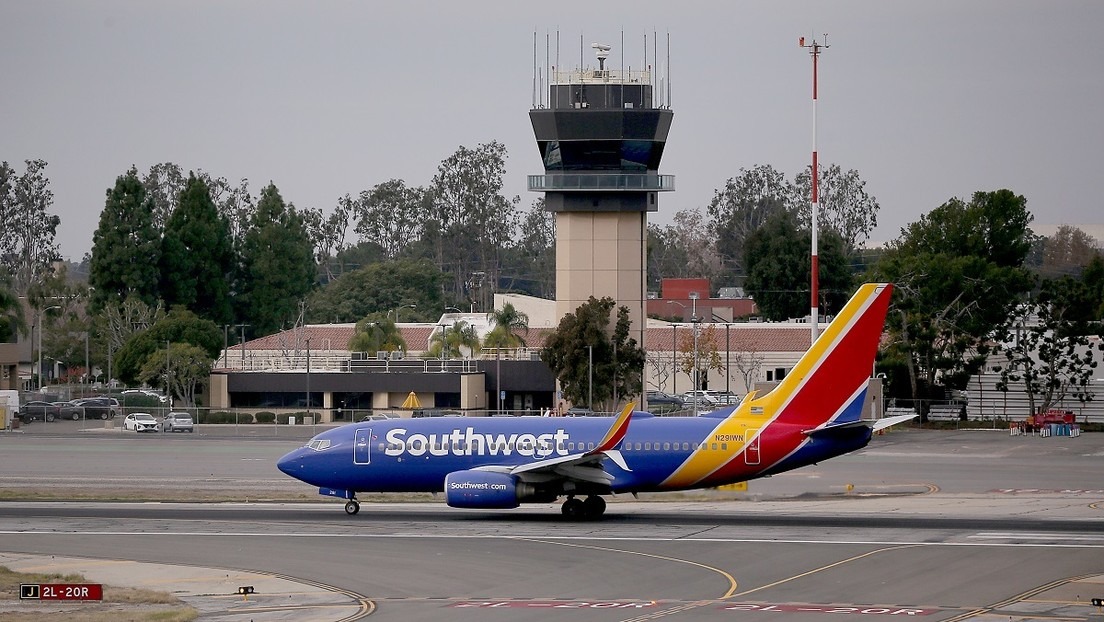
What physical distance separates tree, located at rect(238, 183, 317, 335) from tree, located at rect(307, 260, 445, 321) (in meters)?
16.3

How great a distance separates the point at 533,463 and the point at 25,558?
1327 cm

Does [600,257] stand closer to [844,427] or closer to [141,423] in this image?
[141,423]

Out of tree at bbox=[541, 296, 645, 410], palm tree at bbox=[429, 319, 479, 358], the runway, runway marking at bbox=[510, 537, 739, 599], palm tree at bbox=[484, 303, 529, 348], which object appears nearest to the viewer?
the runway

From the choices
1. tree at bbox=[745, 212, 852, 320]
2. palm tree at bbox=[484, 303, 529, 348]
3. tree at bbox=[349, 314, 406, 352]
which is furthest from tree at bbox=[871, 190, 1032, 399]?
tree at bbox=[745, 212, 852, 320]

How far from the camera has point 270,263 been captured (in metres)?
137

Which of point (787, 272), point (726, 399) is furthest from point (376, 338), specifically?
point (787, 272)

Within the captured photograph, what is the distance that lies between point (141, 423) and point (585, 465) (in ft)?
163

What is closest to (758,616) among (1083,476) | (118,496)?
(118,496)

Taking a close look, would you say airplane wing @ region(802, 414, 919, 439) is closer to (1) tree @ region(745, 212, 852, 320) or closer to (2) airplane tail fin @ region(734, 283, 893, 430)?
(2) airplane tail fin @ region(734, 283, 893, 430)

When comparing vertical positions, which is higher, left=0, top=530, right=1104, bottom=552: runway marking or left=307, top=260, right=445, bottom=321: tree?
left=307, top=260, right=445, bottom=321: tree

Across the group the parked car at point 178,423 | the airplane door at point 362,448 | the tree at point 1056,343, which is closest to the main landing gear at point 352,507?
the airplane door at point 362,448

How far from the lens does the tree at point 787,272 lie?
134m

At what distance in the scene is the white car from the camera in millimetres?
82125

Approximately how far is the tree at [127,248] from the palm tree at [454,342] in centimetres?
3123
